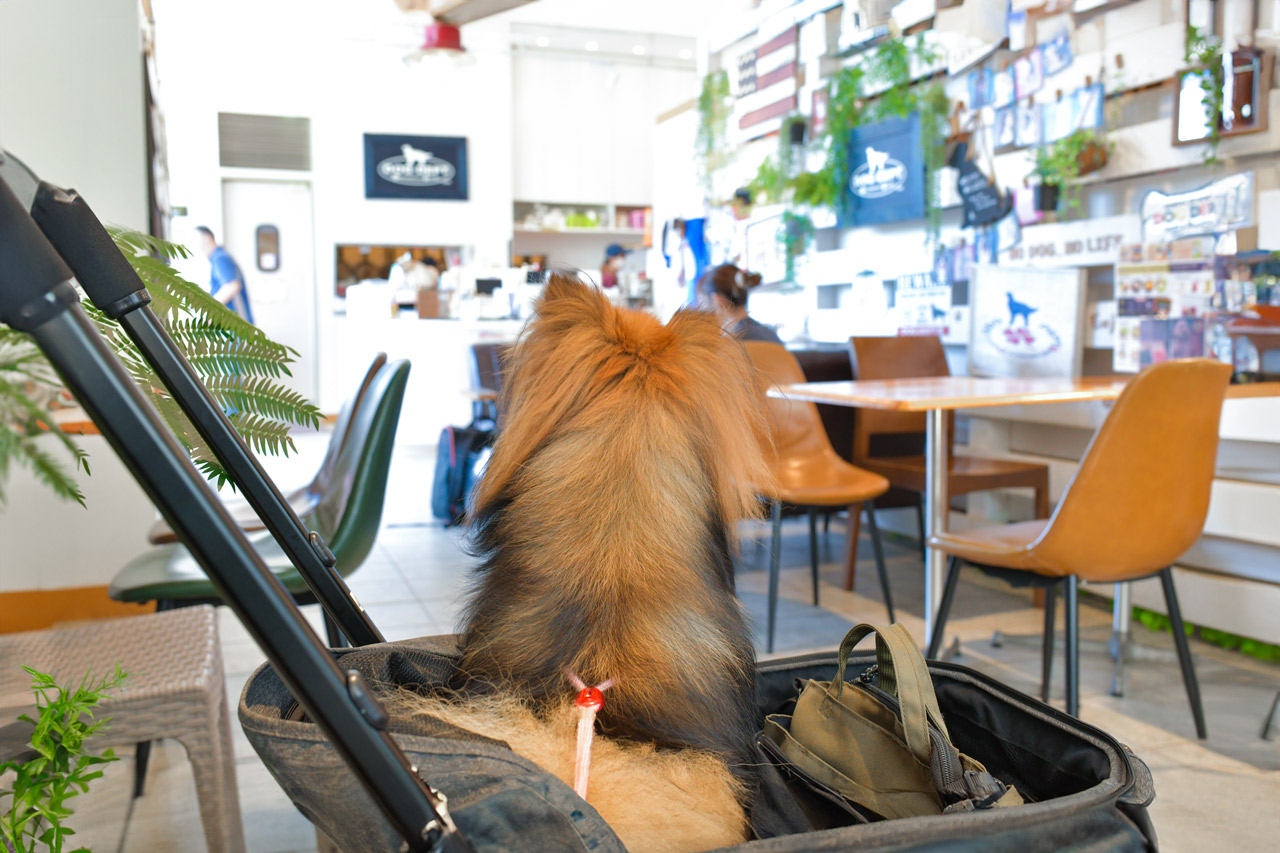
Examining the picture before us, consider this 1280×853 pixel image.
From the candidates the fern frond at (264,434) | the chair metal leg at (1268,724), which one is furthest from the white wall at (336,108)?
the fern frond at (264,434)

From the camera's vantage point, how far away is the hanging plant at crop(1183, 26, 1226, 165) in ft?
12.3

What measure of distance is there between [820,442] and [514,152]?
8612mm

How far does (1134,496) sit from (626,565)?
1.81m

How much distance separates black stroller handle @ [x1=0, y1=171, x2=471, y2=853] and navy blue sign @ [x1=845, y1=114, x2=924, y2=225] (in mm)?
5604

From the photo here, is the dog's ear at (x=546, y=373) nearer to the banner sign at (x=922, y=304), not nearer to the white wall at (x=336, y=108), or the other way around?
the banner sign at (x=922, y=304)

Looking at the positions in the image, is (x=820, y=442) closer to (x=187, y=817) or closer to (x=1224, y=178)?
(x=1224, y=178)

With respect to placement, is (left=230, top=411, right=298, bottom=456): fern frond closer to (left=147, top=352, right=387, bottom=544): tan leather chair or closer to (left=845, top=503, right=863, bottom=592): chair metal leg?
(left=147, top=352, right=387, bottom=544): tan leather chair

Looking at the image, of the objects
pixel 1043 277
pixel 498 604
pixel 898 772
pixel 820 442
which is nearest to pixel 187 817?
pixel 498 604

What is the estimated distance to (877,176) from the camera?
5.98 m

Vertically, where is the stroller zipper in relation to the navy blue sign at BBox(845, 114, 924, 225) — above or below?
below

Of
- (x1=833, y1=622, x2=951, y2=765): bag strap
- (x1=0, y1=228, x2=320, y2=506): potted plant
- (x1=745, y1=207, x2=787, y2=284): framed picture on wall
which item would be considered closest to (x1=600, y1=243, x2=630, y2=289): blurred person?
(x1=745, y1=207, x2=787, y2=284): framed picture on wall

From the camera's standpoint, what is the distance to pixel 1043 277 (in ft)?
14.9

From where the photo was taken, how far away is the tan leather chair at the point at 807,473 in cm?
323

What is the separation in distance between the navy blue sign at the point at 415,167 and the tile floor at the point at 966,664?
652cm
